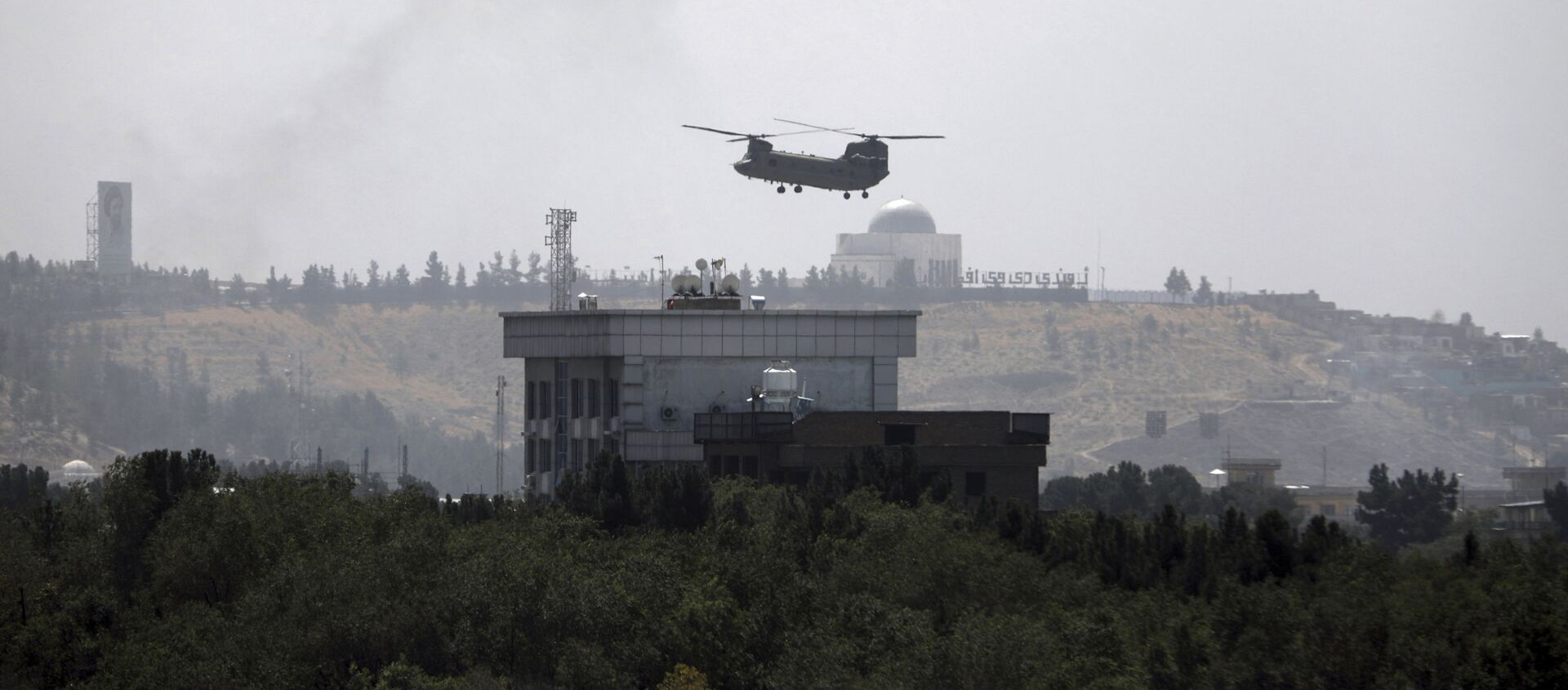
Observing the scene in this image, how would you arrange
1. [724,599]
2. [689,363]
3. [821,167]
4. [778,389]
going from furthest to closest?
[821,167], [689,363], [778,389], [724,599]

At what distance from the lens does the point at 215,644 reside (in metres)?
50.7

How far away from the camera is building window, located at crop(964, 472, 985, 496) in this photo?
85062 mm

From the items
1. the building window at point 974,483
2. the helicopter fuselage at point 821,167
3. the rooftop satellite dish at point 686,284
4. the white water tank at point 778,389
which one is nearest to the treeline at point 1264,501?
the helicopter fuselage at point 821,167

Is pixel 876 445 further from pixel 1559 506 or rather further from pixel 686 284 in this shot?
pixel 1559 506

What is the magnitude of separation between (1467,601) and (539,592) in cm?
2155

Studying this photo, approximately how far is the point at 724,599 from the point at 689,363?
127 feet

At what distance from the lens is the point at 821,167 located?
118 meters

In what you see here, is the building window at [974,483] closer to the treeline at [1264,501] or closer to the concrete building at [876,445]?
the concrete building at [876,445]

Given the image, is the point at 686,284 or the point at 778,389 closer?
the point at 778,389

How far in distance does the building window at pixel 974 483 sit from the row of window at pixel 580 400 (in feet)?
50.2

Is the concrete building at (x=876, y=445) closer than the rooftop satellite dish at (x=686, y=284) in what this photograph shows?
Yes

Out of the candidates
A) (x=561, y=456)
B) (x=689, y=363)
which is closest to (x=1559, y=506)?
(x=561, y=456)

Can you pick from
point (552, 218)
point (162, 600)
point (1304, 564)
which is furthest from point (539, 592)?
point (552, 218)

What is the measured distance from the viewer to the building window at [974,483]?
85062 millimetres
